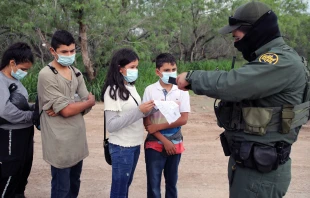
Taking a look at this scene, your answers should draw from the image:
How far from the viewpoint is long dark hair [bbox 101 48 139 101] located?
3002 millimetres

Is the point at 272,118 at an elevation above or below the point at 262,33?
below

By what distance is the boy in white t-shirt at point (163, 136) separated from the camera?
3223 mm

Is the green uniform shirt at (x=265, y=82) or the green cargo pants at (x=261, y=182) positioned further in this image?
the green cargo pants at (x=261, y=182)

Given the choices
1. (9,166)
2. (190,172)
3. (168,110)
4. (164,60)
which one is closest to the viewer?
(168,110)

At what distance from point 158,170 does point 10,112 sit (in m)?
1.47

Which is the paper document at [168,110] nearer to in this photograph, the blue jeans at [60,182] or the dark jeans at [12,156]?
the blue jeans at [60,182]

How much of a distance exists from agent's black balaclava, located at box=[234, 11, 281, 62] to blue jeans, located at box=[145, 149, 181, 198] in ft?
4.50

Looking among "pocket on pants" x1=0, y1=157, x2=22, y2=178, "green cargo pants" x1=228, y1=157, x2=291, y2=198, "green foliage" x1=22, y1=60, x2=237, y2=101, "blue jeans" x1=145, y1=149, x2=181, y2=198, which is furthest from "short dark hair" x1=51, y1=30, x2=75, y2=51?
"green foliage" x1=22, y1=60, x2=237, y2=101

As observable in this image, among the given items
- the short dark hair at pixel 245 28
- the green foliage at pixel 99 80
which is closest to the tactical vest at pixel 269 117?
the short dark hair at pixel 245 28

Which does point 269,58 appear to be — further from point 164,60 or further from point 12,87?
point 12,87

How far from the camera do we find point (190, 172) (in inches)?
193

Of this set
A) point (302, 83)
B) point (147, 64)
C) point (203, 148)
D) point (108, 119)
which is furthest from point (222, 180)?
point (147, 64)

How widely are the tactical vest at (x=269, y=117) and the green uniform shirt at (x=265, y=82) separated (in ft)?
0.13

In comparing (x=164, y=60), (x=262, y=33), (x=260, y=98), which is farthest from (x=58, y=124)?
(x=262, y=33)
